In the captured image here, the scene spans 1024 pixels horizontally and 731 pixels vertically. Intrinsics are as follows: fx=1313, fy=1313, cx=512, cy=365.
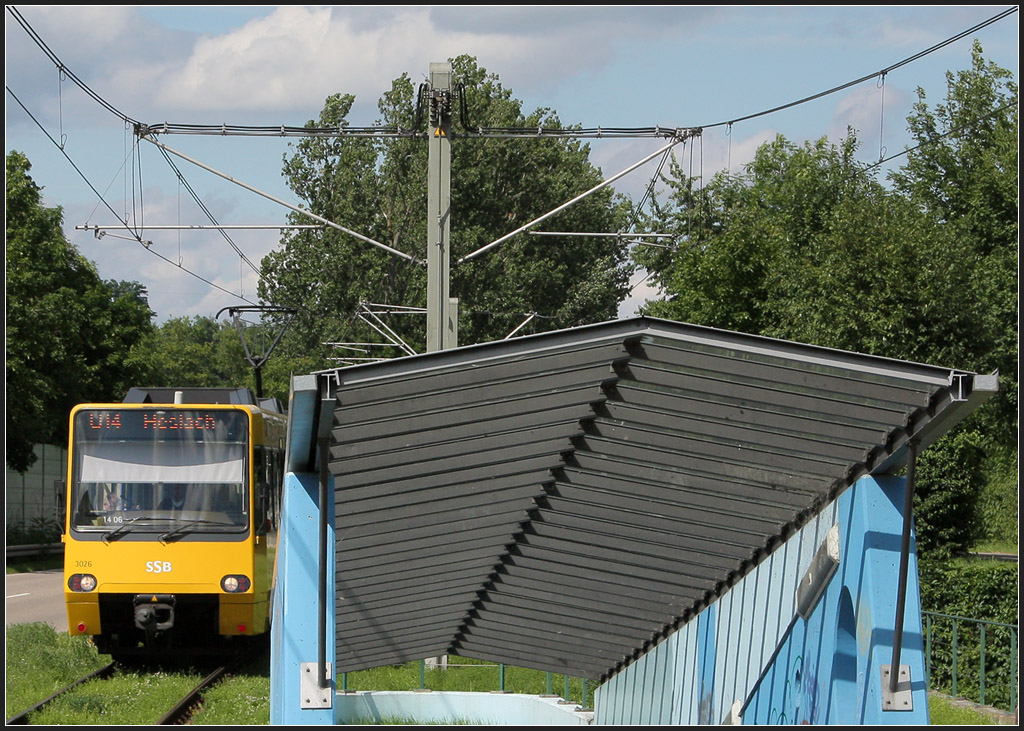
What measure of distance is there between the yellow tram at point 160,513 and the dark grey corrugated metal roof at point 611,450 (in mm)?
6040

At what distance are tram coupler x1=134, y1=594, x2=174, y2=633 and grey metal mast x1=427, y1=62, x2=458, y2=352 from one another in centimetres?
432

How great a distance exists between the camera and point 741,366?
19.1ft

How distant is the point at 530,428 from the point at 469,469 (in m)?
0.58

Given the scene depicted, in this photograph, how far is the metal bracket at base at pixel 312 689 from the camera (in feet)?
20.7

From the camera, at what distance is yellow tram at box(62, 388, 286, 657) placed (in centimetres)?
1531

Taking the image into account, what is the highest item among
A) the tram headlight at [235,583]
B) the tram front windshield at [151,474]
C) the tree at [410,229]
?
the tree at [410,229]

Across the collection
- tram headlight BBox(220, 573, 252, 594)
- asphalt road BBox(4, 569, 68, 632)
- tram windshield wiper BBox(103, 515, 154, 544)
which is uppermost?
tram windshield wiper BBox(103, 515, 154, 544)

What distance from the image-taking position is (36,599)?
27.3 m

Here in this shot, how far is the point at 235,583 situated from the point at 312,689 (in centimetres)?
947

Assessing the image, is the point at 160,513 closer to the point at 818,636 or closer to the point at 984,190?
the point at 818,636

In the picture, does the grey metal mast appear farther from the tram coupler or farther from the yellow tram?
the tram coupler

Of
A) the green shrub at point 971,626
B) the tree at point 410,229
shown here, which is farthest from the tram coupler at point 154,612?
the tree at point 410,229

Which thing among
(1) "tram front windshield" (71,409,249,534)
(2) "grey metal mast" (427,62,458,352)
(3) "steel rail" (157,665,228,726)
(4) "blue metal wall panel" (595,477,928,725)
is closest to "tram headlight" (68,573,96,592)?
(1) "tram front windshield" (71,409,249,534)

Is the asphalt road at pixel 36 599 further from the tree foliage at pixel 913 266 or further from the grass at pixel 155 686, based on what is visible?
the tree foliage at pixel 913 266
